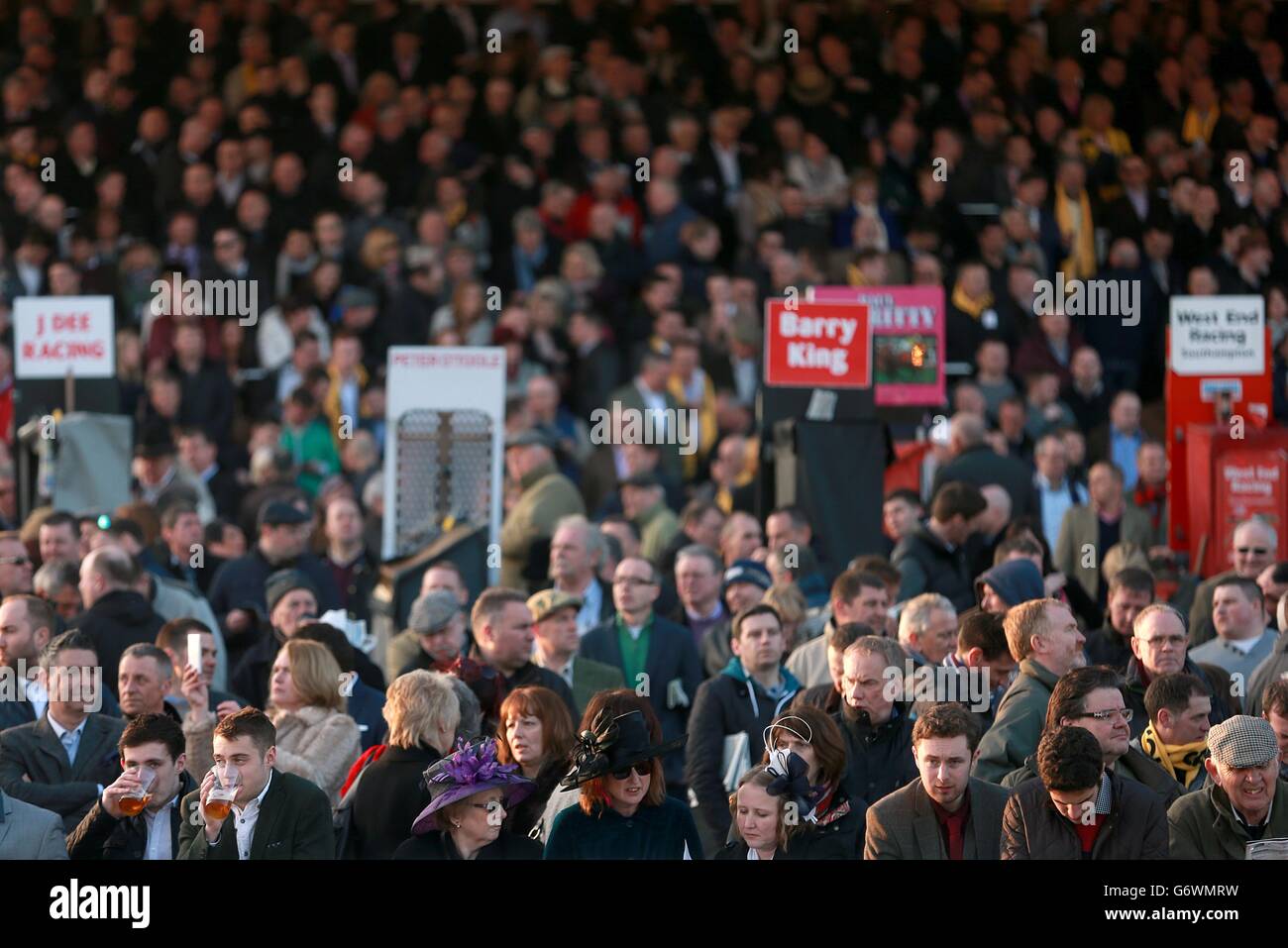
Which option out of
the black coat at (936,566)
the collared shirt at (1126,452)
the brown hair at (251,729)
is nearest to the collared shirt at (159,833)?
the brown hair at (251,729)

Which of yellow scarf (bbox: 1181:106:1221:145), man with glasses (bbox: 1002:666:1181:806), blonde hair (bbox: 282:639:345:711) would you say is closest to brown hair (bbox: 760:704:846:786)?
man with glasses (bbox: 1002:666:1181:806)

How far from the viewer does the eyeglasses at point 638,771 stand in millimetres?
8047

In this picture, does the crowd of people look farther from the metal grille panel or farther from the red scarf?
the metal grille panel

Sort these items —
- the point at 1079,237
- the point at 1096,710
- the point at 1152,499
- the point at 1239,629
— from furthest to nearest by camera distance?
the point at 1079,237 → the point at 1152,499 → the point at 1239,629 → the point at 1096,710

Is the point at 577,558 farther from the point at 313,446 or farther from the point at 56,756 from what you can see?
the point at 313,446

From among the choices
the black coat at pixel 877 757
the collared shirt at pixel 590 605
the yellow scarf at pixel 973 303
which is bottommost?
the black coat at pixel 877 757

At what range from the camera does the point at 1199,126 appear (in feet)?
67.2

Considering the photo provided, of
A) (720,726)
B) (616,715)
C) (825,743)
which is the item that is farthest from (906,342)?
(616,715)

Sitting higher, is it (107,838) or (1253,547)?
(1253,547)

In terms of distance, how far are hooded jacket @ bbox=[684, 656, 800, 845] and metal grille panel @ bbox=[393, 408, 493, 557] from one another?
12.3 feet

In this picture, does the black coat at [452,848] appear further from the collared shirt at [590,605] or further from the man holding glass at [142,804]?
the collared shirt at [590,605]

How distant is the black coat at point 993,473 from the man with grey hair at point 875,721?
497cm

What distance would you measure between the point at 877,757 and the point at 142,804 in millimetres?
2885
